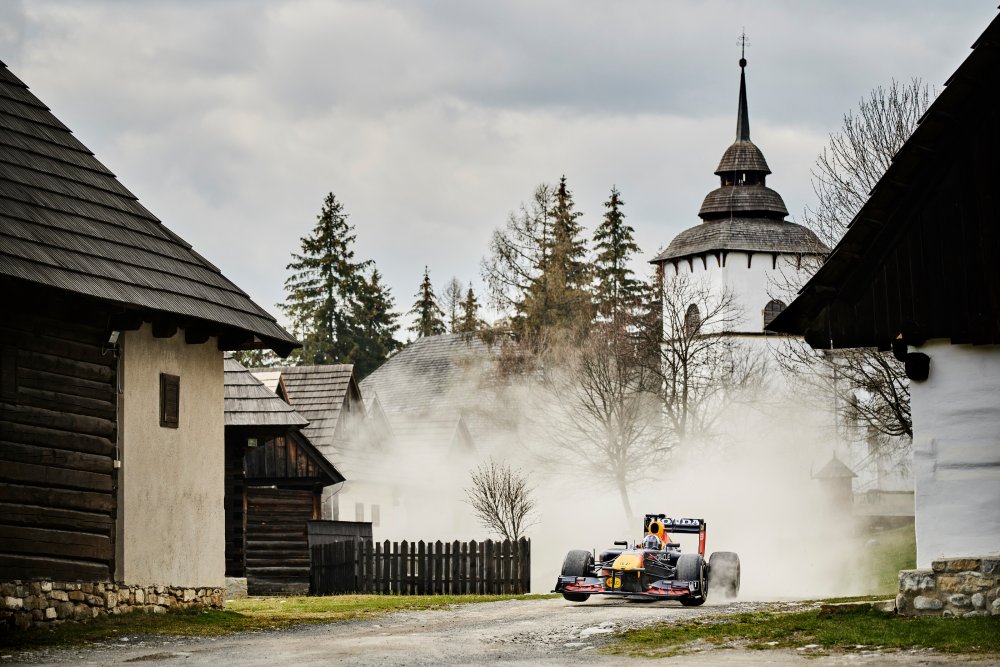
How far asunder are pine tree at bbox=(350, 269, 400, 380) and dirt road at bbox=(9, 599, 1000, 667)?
60.5 meters

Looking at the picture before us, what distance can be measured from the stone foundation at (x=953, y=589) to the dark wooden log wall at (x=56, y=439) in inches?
380

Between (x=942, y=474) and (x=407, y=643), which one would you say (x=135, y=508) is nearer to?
(x=407, y=643)

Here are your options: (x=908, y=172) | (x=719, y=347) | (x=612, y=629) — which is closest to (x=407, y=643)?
(x=612, y=629)

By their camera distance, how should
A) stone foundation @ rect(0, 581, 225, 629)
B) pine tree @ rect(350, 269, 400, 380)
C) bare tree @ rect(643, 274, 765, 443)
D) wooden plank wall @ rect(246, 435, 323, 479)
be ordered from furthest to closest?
1. pine tree @ rect(350, 269, 400, 380)
2. bare tree @ rect(643, 274, 765, 443)
3. wooden plank wall @ rect(246, 435, 323, 479)
4. stone foundation @ rect(0, 581, 225, 629)

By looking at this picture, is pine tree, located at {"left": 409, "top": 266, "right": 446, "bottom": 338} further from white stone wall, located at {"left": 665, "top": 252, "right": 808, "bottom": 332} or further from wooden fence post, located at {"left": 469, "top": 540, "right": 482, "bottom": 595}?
wooden fence post, located at {"left": 469, "top": 540, "right": 482, "bottom": 595}

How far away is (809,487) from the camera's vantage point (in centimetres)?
5097

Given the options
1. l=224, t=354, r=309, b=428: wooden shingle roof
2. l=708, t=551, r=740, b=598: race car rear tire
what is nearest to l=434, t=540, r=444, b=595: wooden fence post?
l=224, t=354, r=309, b=428: wooden shingle roof

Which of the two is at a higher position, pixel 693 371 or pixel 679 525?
pixel 693 371

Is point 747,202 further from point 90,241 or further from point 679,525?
point 90,241

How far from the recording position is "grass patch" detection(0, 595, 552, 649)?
49.5 ft

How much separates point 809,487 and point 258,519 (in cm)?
2401

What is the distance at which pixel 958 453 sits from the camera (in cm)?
1405

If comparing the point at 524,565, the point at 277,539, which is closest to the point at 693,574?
the point at 524,565

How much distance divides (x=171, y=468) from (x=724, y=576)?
827cm
